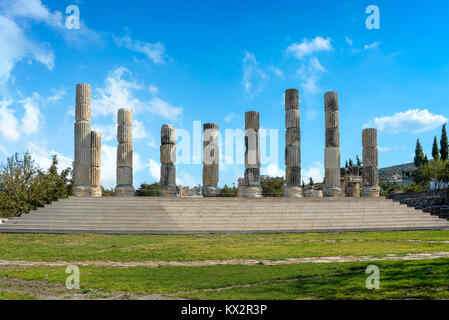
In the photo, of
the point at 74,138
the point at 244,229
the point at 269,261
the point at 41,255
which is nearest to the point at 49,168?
the point at 74,138

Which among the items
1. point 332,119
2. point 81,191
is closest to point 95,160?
point 81,191

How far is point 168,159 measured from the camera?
3203 centimetres

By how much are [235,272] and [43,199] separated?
29374 millimetres

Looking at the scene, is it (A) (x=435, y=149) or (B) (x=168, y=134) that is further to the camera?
(A) (x=435, y=149)

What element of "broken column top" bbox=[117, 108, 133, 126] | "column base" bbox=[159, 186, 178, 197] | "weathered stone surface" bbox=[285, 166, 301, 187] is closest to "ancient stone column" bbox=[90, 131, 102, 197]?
"broken column top" bbox=[117, 108, 133, 126]

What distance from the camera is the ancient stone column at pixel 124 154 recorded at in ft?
106

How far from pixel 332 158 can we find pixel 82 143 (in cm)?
1957

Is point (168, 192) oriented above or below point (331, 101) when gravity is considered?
below

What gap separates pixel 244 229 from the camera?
23172mm

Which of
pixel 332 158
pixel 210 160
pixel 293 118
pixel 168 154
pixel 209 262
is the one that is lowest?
pixel 209 262

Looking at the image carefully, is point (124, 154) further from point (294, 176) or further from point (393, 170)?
point (393, 170)

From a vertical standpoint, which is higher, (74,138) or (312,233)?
(74,138)

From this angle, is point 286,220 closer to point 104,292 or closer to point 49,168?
point 104,292
